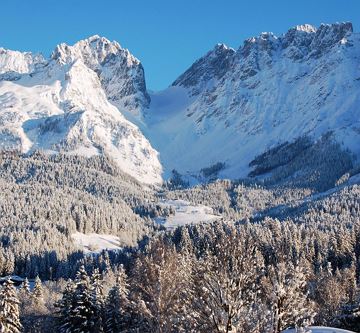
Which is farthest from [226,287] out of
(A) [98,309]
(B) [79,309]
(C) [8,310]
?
(A) [98,309]

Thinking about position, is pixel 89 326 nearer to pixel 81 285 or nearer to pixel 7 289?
pixel 81 285

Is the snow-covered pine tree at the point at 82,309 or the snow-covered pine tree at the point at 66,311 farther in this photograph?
the snow-covered pine tree at the point at 66,311

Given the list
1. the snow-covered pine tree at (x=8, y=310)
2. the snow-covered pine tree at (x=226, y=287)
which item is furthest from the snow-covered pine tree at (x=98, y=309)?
the snow-covered pine tree at (x=226, y=287)

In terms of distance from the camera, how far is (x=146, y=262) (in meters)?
37.7

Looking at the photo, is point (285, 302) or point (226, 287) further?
point (285, 302)

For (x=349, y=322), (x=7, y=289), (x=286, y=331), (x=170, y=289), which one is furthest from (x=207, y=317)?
(x=349, y=322)

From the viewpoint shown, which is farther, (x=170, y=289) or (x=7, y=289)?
(x=7, y=289)

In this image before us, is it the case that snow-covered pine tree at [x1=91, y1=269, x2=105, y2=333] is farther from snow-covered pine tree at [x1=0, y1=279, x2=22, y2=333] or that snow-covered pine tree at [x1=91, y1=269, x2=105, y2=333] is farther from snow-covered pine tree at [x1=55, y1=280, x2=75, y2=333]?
snow-covered pine tree at [x1=0, y1=279, x2=22, y2=333]

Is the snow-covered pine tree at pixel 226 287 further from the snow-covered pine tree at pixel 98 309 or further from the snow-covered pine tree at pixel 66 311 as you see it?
the snow-covered pine tree at pixel 66 311

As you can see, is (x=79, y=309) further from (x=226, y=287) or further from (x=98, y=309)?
(x=226, y=287)

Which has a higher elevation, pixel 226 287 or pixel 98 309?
pixel 98 309

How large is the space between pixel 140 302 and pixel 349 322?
37.1 metres

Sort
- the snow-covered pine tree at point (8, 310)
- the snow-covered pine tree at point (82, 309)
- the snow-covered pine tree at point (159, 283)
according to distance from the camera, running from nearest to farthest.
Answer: the snow-covered pine tree at point (159, 283) → the snow-covered pine tree at point (8, 310) → the snow-covered pine tree at point (82, 309)

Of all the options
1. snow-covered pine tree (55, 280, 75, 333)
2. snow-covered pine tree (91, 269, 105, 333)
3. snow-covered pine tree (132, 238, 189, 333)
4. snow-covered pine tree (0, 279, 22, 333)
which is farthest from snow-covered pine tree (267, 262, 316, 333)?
snow-covered pine tree (55, 280, 75, 333)
